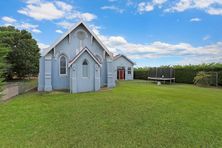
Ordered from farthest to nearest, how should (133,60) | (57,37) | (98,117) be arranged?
1. (133,60)
2. (57,37)
3. (98,117)

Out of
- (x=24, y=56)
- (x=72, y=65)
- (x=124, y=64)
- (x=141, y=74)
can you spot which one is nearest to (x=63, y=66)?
(x=72, y=65)

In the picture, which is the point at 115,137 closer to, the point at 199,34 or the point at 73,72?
the point at 73,72

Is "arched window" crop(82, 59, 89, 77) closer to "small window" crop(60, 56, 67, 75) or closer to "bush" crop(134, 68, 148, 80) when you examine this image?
"small window" crop(60, 56, 67, 75)

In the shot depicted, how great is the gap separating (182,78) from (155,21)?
1215cm

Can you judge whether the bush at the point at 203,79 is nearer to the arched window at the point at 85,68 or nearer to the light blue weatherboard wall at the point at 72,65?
the light blue weatherboard wall at the point at 72,65

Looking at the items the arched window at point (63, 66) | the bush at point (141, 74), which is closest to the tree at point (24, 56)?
the arched window at point (63, 66)

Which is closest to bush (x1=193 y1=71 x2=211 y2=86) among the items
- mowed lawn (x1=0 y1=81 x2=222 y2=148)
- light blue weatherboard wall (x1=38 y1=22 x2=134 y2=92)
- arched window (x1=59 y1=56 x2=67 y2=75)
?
light blue weatherboard wall (x1=38 y1=22 x2=134 y2=92)

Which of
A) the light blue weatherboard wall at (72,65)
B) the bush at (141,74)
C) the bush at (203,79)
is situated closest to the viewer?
the light blue weatherboard wall at (72,65)

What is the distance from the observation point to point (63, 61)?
1922 centimetres

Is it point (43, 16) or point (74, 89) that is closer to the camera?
point (74, 89)

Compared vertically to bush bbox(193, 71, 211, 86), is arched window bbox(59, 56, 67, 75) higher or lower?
higher

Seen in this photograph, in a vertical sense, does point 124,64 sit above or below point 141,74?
above

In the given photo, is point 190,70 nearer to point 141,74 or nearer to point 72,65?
point 141,74

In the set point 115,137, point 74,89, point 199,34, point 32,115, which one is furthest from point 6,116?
point 199,34
